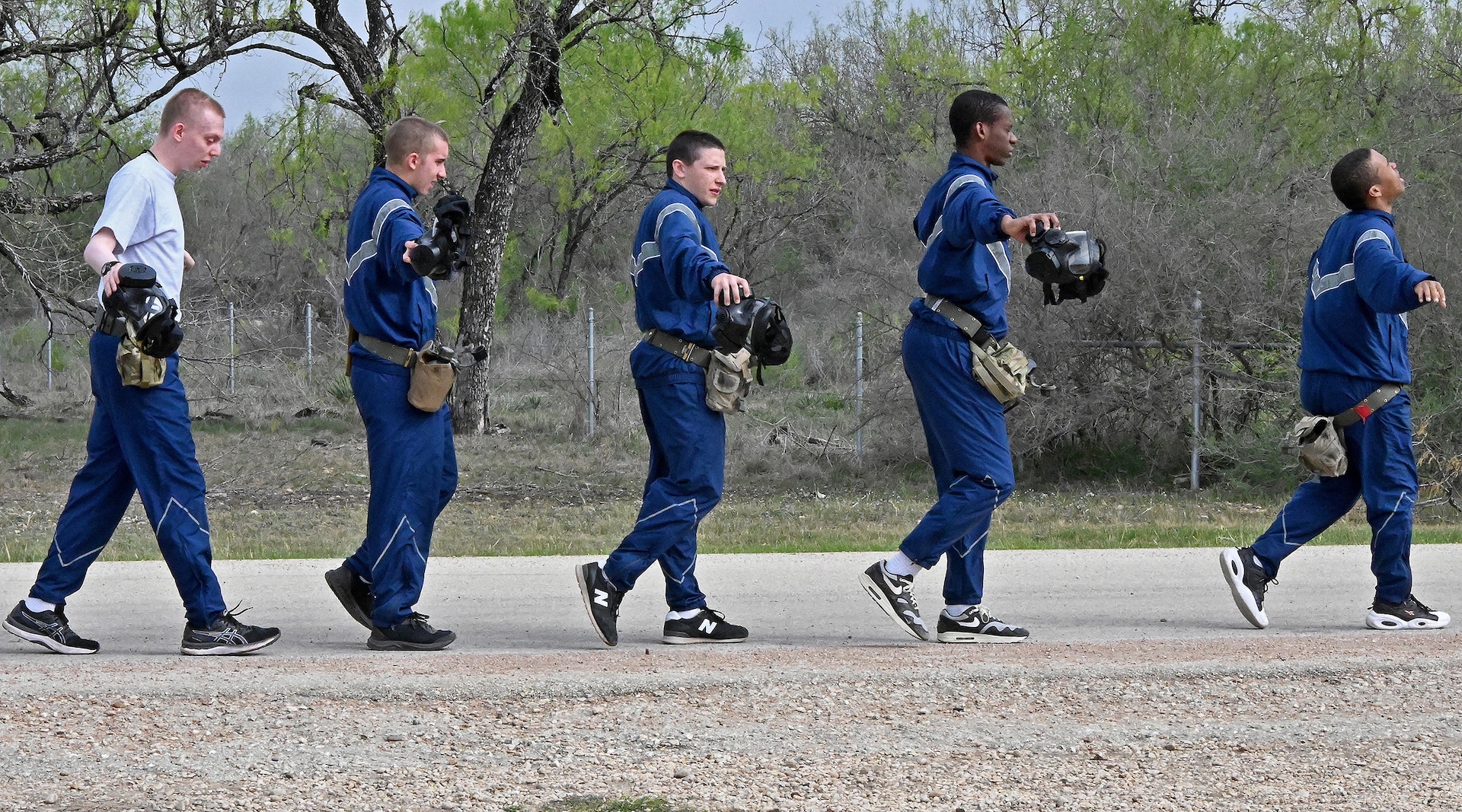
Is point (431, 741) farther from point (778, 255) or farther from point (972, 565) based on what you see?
point (778, 255)

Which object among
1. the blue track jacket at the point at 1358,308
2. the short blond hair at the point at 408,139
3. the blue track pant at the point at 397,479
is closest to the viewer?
the blue track pant at the point at 397,479

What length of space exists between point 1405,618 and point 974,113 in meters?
2.85

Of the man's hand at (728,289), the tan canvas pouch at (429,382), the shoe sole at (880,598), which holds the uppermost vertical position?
the man's hand at (728,289)

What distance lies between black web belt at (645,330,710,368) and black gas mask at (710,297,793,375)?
276 millimetres

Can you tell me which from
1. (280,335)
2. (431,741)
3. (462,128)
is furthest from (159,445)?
(280,335)

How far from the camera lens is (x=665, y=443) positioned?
618 cm

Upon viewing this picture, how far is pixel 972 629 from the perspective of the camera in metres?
6.39

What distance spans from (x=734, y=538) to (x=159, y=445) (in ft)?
19.1

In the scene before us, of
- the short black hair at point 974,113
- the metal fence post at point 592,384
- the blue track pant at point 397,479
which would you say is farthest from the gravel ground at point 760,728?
the metal fence post at point 592,384

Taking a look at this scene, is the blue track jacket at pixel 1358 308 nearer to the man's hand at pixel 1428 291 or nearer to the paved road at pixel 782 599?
the man's hand at pixel 1428 291

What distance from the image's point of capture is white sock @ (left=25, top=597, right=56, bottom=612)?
606 cm

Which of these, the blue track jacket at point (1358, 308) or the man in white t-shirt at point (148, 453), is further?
the blue track jacket at point (1358, 308)

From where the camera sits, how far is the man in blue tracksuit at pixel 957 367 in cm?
609

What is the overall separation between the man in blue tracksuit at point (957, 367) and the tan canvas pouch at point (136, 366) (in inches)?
111
